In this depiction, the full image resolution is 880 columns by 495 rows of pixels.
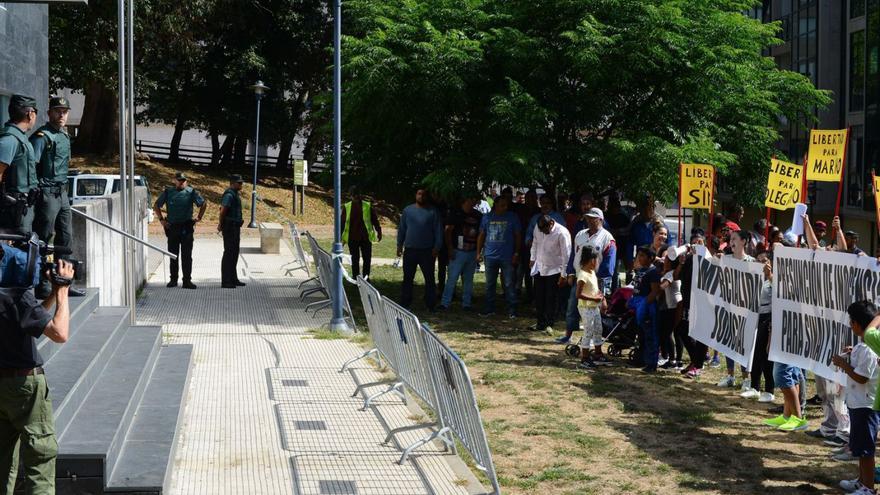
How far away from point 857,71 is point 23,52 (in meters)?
29.4

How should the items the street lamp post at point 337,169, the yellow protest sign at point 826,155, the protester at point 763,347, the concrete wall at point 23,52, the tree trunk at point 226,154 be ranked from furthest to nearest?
1. the tree trunk at point 226,154
2. the concrete wall at point 23,52
3. the street lamp post at point 337,169
4. the yellow protest sign at point 826,155
5. the protester at point 763,347

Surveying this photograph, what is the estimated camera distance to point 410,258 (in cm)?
1728

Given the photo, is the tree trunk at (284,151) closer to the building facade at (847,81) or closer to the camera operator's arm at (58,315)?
the building facade at (847,81)

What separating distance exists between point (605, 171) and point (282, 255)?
1266 centimetres

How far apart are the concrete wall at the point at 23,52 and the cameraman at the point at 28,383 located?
12.0 m

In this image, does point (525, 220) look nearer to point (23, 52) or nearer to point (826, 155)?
point (826, 155)

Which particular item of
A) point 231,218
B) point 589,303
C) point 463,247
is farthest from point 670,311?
point 231,218

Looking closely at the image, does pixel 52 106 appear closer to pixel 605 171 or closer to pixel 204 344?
pixel 204 344

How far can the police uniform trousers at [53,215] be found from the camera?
1032cm

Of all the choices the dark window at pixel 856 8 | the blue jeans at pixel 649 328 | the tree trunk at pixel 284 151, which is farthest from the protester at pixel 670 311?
the tree trunk at pixel 284 151

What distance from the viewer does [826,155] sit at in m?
11.0

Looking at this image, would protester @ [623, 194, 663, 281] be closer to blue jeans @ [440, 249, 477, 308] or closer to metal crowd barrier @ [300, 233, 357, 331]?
blue jeans @ [440, 249, 477, 308]

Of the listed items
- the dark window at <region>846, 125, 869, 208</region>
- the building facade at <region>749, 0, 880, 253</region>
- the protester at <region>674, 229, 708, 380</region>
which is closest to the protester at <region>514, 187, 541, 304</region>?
the protester at <region>674, 229, 708, 380</region>

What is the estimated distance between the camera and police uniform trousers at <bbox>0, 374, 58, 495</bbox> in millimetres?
5703
